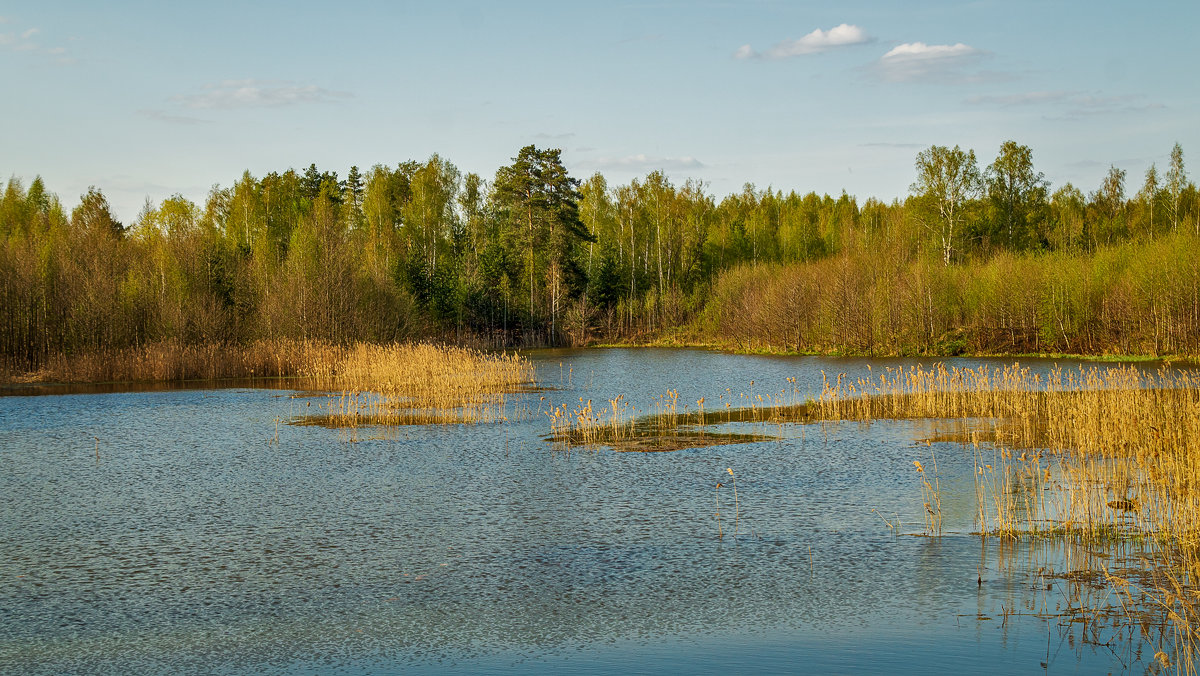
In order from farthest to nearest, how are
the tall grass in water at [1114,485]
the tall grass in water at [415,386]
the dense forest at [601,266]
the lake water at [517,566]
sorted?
the dense forest at [601,266] → the tall grass in water at [415,386] → the tall grass in water at [1114,485] → the lake water at [517,566]

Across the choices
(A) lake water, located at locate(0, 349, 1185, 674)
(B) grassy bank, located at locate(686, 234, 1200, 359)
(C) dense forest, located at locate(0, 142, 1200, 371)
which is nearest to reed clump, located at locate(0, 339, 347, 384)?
(C) dense forest, located at locate(0, 142, 1200, 371)

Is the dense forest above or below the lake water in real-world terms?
above

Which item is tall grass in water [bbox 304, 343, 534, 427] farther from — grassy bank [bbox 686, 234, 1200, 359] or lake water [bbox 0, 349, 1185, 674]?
grassy bank [bbox 686, 234, 1200, 359]

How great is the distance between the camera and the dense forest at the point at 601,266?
1620 inches

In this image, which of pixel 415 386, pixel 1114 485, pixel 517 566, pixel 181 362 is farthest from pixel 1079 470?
pixel 181 362

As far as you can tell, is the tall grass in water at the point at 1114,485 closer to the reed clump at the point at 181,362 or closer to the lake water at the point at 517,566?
the lake water at the point at 517,566

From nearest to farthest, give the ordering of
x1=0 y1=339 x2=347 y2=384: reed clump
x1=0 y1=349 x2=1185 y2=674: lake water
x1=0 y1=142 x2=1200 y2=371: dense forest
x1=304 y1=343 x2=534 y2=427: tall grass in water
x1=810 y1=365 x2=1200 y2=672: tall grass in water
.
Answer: x1=0 y1=349 x2=1185 y2=674: lake water → x1=810 y1=365 x2=1200 y2=672: tall grass in water → x1=304 y1=343 x2=534 y2=427: tall grass in water → x1=0 y1=339 x2=347 y2=384: reed clump → x1=0 y1=142 x2=1200 y2=371: dense forest

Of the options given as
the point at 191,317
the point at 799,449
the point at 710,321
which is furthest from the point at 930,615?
the point at 710,321

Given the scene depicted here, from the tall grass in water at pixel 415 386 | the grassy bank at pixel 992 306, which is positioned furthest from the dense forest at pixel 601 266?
the tall grass in water at pixel 415 386

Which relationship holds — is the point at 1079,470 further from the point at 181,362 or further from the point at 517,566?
the point at 181,362

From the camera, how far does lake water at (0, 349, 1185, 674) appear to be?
25.0ft

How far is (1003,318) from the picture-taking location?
47.6 meters

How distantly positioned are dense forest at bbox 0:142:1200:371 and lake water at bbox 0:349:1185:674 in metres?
24.6

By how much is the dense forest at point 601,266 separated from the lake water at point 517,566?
24602 millimetres
